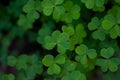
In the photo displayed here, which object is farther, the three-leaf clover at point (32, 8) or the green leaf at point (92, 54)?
the three-leaf clover at point (32, 8)

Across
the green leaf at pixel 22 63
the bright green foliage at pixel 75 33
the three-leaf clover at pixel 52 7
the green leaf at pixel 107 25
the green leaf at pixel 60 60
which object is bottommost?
the green leaf at pixel 22 63

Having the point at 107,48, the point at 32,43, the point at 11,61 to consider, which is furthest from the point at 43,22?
the point at 107,48

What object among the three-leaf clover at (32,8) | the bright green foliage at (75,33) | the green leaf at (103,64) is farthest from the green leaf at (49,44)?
the green leaf at (103,64)

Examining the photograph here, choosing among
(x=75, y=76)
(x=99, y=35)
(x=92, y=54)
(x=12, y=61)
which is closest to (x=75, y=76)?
(x=75, y=76)

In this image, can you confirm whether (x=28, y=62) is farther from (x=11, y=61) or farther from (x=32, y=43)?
(x=32, y=43)

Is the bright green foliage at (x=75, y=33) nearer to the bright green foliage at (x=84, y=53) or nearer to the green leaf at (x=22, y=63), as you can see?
the bright green foliage at (x=84, y=53)

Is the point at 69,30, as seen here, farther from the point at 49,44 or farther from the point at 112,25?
the point at 112,25
